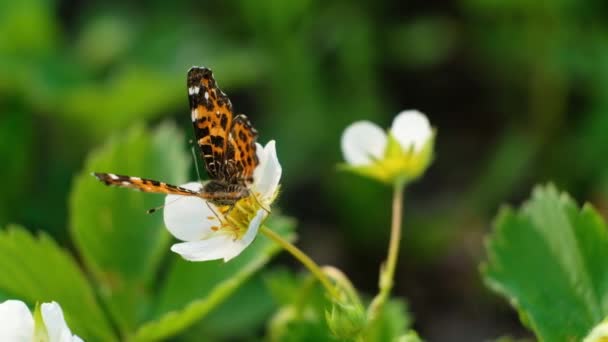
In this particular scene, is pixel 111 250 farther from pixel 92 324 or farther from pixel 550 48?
pixel 550 48

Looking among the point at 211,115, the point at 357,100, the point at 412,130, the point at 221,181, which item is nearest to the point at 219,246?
the point at 221,181

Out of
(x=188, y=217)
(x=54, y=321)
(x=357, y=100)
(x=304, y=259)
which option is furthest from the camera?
(x=357, y=100)

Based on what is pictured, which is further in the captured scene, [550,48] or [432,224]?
[550,48]

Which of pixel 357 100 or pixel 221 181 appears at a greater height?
pixel 221 181

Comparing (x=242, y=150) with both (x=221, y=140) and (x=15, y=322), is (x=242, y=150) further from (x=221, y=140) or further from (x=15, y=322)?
(x=15, y=322)

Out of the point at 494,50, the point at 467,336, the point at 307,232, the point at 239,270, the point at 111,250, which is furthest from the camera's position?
the point at 494,50

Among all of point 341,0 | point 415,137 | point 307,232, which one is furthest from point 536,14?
point 415,137

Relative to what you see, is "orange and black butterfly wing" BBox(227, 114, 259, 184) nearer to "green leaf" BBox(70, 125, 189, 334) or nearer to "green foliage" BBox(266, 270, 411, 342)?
"green foliage" BBox(266, 270, 411, 342)
